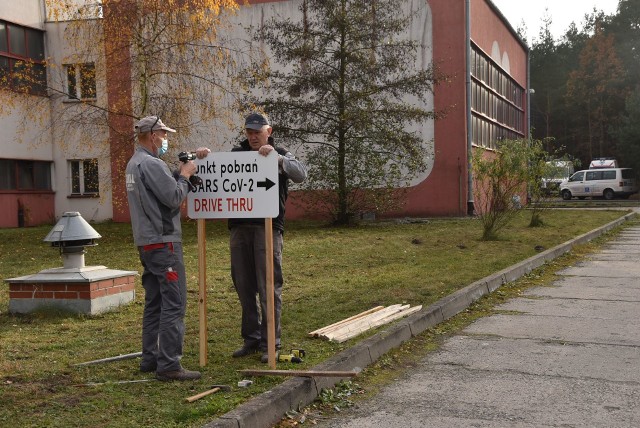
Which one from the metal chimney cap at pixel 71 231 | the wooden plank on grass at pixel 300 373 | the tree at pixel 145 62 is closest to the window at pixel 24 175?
the tree at pixel 145 62

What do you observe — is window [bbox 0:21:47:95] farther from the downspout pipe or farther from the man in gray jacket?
the man in gray jacket

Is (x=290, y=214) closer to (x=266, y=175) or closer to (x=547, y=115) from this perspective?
(x=266, y=175)

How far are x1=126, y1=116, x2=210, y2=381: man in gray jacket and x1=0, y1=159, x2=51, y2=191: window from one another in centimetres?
2339

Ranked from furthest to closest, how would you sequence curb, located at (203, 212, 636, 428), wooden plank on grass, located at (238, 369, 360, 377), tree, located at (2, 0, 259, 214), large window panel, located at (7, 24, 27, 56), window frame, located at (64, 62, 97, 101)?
1. large window panel, located at (7, 24, 27, 56)
2. window frame, located at (64, 62, 97, 101)
3. tree, located at (2, 0, 259, 214)
4. wooden plank on grass, located at (238, 369, 360, 377)
5. curb, located at (203, 212, 636, 428)

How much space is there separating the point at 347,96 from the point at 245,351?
15.5 meters

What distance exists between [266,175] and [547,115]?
65406 mm

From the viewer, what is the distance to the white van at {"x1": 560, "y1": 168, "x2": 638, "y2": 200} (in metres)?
47.7

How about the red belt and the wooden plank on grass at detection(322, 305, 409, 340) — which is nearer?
the red belt

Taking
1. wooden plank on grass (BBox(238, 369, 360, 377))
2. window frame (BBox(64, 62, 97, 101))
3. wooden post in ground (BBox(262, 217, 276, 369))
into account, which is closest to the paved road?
wooden plank on grass (BBox(238, 369, 360, 377))

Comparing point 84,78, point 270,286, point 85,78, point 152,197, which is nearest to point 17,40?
point 84,78

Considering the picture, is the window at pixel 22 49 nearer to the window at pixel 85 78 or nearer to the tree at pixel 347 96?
the window at pixel 85 78

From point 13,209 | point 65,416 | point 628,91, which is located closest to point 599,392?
point 65,416

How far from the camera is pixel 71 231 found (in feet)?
27.7

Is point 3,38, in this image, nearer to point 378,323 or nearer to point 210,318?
point 210,318
